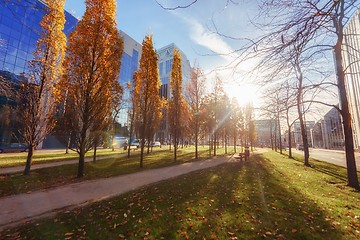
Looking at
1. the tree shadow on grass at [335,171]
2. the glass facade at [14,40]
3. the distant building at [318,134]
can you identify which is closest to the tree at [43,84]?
the tree shadow on grass at [335,171]

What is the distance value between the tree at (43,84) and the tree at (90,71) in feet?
4.29

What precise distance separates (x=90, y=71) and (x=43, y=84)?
3.19m

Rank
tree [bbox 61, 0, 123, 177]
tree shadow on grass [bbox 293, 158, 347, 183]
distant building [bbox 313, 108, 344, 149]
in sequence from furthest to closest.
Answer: distant building [bbox 313, 108, 344, 149]
tree shadow on grass [bbox 293, 158, 347, 183]
tree [bbox 61, 0, 123, 177]

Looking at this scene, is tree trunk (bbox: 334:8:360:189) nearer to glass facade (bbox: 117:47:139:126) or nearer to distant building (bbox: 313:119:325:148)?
glass facade (bbox: 117:47:139:126)

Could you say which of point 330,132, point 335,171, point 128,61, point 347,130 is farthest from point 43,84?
point 330,132

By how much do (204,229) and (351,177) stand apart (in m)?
8.91

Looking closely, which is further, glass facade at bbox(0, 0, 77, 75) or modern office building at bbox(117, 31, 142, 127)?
modern office building at bbox(117, 31, 142, 127)

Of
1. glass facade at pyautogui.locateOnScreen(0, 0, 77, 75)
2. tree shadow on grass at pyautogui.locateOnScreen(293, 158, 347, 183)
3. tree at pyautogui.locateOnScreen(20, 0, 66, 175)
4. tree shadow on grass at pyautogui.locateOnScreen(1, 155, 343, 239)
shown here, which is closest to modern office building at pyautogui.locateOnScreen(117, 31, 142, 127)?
glass facade at pyautogui.locateOnScreen(0, 0, 77, 75)

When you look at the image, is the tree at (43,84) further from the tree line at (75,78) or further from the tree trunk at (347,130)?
the tree trunk at (347,130)

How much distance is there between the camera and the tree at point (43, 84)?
1009 cm

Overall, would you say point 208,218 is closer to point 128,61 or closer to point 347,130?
point 347,130

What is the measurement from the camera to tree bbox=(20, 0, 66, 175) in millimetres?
10086

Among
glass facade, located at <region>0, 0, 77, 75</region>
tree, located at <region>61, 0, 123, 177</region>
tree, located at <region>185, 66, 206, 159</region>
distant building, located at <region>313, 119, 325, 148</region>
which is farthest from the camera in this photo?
distant building, located at <region>313, 119, 325, 148</region>

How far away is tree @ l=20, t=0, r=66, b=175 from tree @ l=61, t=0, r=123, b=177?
1308 millimetres
